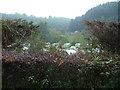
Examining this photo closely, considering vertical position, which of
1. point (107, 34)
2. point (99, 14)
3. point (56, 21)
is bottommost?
point (107, 34)

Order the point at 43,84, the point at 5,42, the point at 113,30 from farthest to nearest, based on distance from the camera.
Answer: the point at 5,42 → the point at 113,30 → the point at 43,84

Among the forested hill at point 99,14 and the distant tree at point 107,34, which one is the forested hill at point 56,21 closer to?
the forested hill at point 99,14

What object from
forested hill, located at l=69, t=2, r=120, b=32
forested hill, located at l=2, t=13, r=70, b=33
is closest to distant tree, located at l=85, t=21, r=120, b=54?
forested hill, located at l=69, t=2, r=120, b=32

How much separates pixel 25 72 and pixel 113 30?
130 inches

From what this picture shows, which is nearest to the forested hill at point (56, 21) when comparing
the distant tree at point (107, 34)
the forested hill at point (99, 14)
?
the forested hill at point (99, 14)

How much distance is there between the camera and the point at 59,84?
3.62 meters

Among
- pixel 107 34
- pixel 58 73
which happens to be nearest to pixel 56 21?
pixel 107 34

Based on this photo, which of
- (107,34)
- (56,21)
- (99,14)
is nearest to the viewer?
(107,34)

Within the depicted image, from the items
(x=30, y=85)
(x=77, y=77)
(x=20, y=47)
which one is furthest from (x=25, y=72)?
(x=20, y=47)

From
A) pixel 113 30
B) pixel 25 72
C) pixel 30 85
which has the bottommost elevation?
pixel 30 85

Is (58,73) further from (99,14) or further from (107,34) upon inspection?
(99,14)

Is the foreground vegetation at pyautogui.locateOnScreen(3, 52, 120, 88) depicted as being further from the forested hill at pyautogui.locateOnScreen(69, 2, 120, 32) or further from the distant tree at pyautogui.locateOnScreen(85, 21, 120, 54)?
the forested hill at pyautogui.locateOnScreen(69, 2, 120, 32)

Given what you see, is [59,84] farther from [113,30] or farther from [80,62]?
[113,30]

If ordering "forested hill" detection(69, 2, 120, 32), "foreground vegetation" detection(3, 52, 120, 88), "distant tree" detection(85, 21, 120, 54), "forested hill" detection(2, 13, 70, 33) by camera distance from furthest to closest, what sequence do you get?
1. "forested hill" detection(2, 13, 70, 33)
2. "forested hill" detection(69, 2, 120, 32)
3. "distant tree" detection(85, 21, 120, 54)
4. "foreground vegetation" detection(3, 52, 120, 88)
